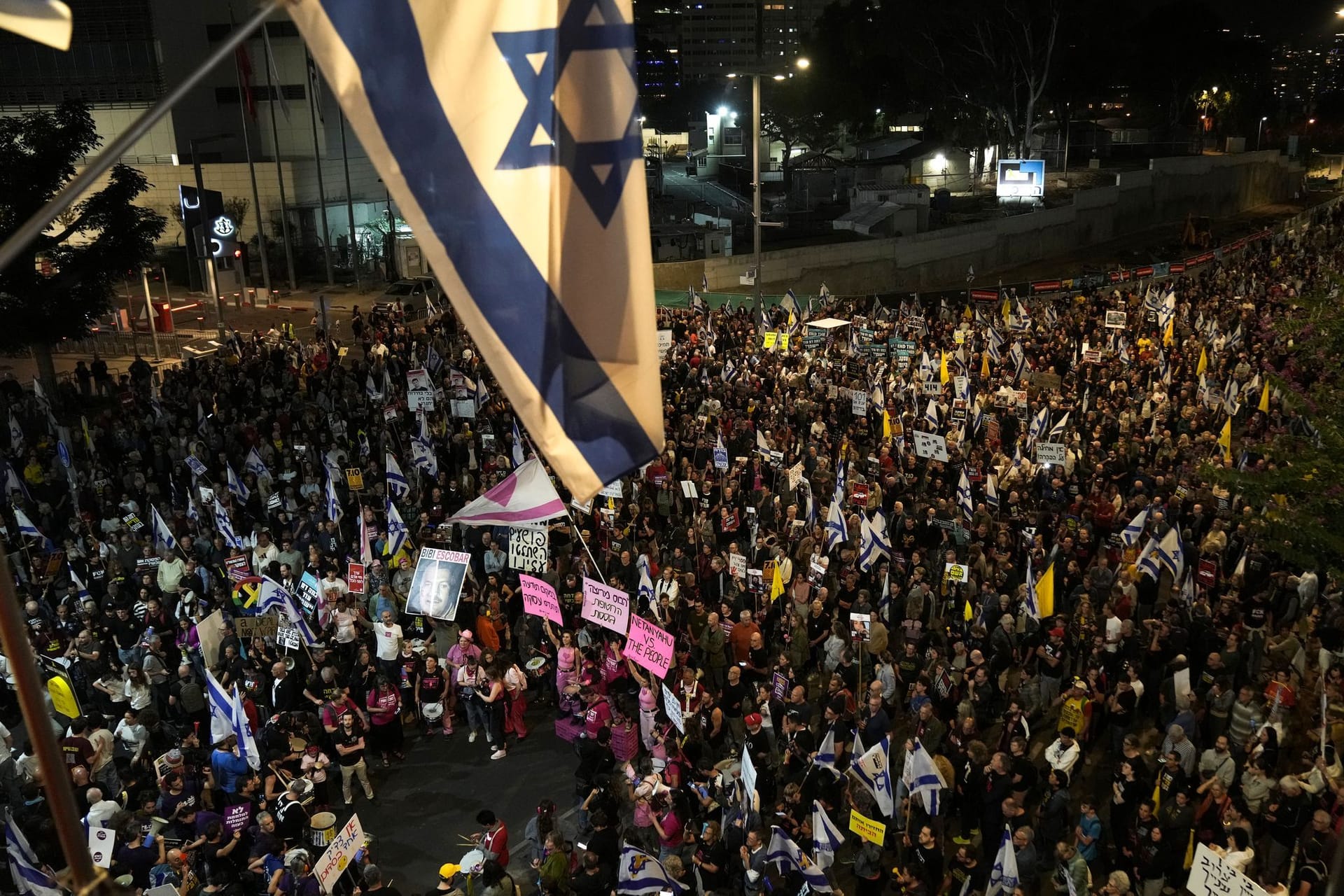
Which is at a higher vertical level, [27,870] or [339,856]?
[27,870]

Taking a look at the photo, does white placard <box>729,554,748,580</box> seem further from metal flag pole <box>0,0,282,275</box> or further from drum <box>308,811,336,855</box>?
metal flag pole <box>0,0,282,275</box>

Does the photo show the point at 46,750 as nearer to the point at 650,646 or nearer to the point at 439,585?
the point at 650,646

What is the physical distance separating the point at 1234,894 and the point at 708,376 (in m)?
17.7

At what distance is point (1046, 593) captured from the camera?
12750 mm

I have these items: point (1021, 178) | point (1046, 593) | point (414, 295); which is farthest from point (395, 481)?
point (1021, 178)

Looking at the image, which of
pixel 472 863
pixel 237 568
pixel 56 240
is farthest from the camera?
pixel 56 240

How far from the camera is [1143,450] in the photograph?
18.5 meters

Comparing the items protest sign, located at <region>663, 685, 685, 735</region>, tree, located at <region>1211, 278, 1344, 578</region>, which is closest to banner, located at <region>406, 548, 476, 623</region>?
protest sign, located at <region>663, 685, 685, 735</region>

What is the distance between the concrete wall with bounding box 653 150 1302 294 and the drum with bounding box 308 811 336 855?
30856 mm

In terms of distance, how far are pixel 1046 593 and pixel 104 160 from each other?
11.8 m

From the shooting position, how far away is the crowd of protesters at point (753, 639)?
9.70m

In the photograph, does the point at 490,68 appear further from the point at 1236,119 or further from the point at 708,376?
the point at 1236,119

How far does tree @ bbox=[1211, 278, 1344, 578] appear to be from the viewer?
12.2 metres

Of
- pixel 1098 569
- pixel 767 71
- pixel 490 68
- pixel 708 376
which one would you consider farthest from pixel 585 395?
pixel 767 71
